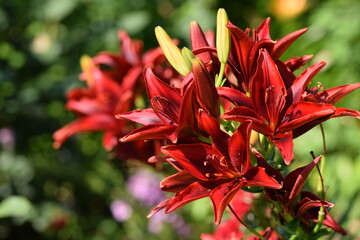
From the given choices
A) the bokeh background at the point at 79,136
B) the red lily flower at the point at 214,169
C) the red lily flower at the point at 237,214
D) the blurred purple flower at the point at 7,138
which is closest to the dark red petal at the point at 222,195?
the red lily flower at the point at 214,169

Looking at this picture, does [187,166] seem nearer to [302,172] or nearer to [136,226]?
[302,172]

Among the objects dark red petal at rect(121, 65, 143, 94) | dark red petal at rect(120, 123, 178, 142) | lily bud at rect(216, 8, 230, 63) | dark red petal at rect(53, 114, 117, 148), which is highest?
lily bud at rect(216, 8, 230, 63)

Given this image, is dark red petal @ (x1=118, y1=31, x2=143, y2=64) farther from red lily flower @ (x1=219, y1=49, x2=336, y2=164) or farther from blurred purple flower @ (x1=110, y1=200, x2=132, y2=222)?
blurred purple flower @ (x1=110, y1=200, x2=132, y2=222)

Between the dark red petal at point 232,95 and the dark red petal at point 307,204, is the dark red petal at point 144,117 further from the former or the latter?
the dark red petal at point 307,204

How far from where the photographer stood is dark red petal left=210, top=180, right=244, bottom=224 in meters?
0.60

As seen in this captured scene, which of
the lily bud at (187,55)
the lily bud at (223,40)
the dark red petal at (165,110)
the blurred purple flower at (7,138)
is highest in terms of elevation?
the lily bud at (223,40)

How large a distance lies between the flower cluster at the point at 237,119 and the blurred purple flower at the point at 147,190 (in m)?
1.20

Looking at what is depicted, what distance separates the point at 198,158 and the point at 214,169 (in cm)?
3

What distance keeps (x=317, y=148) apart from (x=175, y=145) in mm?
1393

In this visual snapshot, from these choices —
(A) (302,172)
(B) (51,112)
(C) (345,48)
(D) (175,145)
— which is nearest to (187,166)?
(D) (175,145)

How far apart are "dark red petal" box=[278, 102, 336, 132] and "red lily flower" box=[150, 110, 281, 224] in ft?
0.19

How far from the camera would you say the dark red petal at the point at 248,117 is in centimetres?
60

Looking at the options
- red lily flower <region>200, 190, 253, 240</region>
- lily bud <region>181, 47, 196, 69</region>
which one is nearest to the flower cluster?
lily bud <region>181, 47, 196, 69</region>

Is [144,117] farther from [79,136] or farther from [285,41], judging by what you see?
[79,136]
